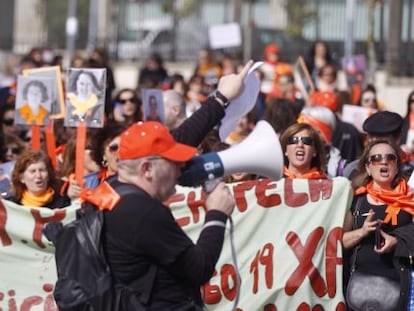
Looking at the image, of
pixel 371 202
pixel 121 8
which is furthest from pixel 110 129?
pixel 121 8

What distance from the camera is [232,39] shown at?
19.7 meters

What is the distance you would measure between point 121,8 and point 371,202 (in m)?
27.6

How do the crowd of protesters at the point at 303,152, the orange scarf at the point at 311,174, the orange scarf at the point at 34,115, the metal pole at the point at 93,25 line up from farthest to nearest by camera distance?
the metal pole at the point at 93,25 < the orange scarf at the point at 34,115 < the orange scarf at the point at 311,174 < the crowd of protesters at the point at 303,152

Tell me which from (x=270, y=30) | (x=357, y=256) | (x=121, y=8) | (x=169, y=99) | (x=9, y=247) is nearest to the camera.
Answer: (x=357, y=256)

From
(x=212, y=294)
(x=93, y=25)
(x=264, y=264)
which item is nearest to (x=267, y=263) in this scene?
(x=264, y=264)

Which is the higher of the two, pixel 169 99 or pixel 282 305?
pixel 169 99

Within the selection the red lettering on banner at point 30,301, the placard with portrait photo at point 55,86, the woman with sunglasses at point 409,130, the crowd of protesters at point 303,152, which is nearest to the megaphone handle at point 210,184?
the crowd of protesters at point 303,152

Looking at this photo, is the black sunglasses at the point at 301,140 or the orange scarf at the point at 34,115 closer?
the black sunglasses at the point at 301,140

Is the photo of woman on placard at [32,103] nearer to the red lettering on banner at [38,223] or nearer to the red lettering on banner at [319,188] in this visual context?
the red lettering on banner at [38,223]

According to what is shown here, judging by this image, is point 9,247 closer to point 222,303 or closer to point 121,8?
point 222,303

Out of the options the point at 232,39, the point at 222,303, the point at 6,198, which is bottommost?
the point at 222,303

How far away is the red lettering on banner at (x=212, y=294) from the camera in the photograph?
25.4ft

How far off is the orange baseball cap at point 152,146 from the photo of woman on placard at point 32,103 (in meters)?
4.63

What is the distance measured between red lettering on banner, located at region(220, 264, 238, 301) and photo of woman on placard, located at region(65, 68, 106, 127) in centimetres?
199
